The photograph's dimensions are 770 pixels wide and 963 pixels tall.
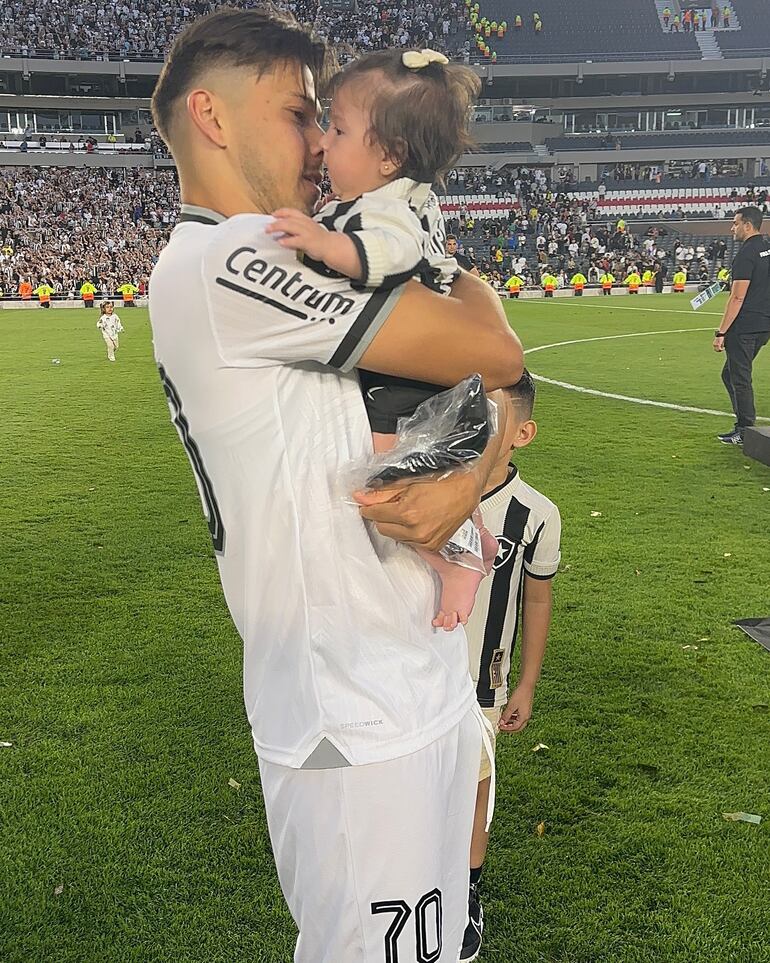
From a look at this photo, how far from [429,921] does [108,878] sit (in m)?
2.16

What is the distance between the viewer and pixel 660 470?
31.2 feet

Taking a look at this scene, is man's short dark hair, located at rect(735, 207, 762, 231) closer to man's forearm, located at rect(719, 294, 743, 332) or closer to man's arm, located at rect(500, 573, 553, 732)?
man's forearm, located at rect(719, 294, 743, 332)

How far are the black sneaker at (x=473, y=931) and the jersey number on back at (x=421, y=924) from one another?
1253 mm

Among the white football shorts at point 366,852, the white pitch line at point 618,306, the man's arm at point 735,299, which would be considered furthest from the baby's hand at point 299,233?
the white pitch line at point 618,306

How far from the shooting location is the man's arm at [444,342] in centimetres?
166

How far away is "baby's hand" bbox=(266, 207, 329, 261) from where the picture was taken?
60.6 inches

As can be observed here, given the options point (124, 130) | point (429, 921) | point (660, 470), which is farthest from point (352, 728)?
point (124, 130)

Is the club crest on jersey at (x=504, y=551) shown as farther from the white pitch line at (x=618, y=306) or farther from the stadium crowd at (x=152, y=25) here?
the stadium crowd at (x=152, y=25)

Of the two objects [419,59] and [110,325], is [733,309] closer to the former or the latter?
[419,59]

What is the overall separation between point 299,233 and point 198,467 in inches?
20.9

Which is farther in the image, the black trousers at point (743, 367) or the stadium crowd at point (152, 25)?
the stadium crowd at point (152, 25)

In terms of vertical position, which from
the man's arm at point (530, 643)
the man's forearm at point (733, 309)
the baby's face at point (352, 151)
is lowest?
the man's forearm at point (733, 309)

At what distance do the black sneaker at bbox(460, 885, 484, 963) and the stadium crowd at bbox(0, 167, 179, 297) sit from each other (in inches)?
1480

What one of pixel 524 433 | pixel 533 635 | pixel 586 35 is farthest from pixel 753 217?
pixel 586 35
